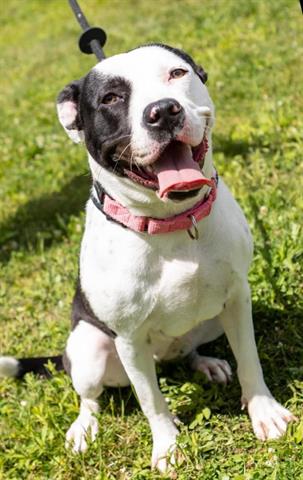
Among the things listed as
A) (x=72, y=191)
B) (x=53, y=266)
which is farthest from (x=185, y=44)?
(x=53, y=266)

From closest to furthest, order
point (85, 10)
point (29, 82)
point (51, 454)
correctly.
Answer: point (51, 454) < point (29, 82) < point (85, 10)

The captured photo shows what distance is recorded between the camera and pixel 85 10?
11930 mm

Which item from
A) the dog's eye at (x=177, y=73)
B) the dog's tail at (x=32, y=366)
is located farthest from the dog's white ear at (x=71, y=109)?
the dog's tail at (x=32, y=366)

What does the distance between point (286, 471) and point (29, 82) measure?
7.63 metres

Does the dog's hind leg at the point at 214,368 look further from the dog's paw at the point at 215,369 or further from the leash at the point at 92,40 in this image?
the leash at the point at 92,40

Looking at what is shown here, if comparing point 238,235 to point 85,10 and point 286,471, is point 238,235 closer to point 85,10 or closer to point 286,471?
point 286,471

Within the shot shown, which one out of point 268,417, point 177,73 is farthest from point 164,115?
point 268,417

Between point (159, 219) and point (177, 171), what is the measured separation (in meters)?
0.35

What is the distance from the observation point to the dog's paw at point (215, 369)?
12.3 ft

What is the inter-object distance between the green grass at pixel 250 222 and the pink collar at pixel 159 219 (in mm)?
995

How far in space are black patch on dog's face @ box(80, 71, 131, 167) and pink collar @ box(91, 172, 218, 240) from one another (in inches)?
9.0

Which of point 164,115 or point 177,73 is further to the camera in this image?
point 177,73

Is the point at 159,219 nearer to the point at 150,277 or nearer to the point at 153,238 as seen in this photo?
the point at 153,238

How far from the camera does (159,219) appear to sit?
2.99 m
